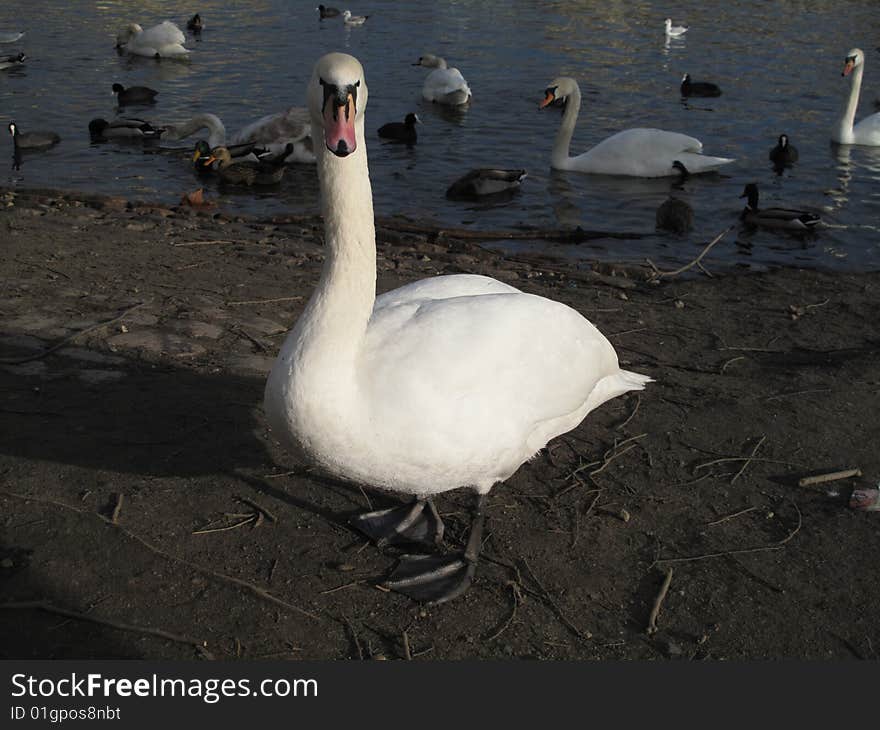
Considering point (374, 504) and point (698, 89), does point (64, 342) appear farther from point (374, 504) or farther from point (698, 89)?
point (698, 89)

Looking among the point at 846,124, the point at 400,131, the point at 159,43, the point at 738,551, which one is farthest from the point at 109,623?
the point at 159,43

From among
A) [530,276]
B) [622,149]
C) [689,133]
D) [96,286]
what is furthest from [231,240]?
[689,133]

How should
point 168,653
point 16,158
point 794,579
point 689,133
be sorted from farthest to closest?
point 689,133
point 16,158
point 794,579
point 168,653

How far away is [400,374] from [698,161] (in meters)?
11.8

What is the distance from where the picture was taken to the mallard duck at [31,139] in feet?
48.3

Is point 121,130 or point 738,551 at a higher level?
point 121,130

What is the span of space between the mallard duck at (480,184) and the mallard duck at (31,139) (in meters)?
6.57

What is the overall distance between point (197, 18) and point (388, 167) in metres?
14.4

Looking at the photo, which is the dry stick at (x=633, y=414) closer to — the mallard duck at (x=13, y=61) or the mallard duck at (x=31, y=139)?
the mallard duck at (x=31, y=139)

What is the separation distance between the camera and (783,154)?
14742mm

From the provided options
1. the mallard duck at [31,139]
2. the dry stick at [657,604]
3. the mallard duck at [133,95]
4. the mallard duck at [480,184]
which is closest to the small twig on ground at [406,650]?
the dry stick at [657,604]

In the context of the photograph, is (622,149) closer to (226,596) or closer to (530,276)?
(530,276)

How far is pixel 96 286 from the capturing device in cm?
739

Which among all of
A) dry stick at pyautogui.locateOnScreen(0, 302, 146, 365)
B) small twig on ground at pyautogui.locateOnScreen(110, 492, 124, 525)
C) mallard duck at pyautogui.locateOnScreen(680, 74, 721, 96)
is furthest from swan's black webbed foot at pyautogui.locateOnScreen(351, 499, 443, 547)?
mallard duck at pyautogui.locateOnScreen(680, 74, 721, 96)
